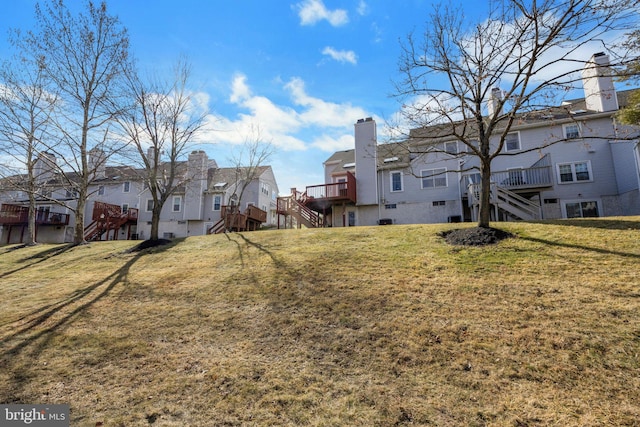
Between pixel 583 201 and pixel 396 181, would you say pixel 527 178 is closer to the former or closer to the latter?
pixel 583 201

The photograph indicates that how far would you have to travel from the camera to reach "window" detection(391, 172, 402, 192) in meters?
22.4

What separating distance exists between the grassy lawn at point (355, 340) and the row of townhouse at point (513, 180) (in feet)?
26.8

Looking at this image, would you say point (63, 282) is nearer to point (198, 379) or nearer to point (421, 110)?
point (198, 379)

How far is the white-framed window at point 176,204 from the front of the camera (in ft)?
98.3

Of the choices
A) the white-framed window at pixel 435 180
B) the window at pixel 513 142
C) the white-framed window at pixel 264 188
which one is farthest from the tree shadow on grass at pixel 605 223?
the white-framed window at pixel 264 188

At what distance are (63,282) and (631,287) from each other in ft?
48.8

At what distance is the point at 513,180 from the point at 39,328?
21904 mm

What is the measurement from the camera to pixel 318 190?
22.5 metres

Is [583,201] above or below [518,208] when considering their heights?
above

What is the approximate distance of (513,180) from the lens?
18.5 metres

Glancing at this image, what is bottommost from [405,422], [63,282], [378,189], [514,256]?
[405,422]

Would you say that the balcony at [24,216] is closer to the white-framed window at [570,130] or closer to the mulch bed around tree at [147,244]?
the mulch bed around tree at [147,244]

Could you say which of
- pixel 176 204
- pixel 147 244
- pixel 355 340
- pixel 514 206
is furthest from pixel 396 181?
pixel 176 204

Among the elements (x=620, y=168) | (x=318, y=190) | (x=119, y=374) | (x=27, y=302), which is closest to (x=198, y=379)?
(x=119, y=374)
